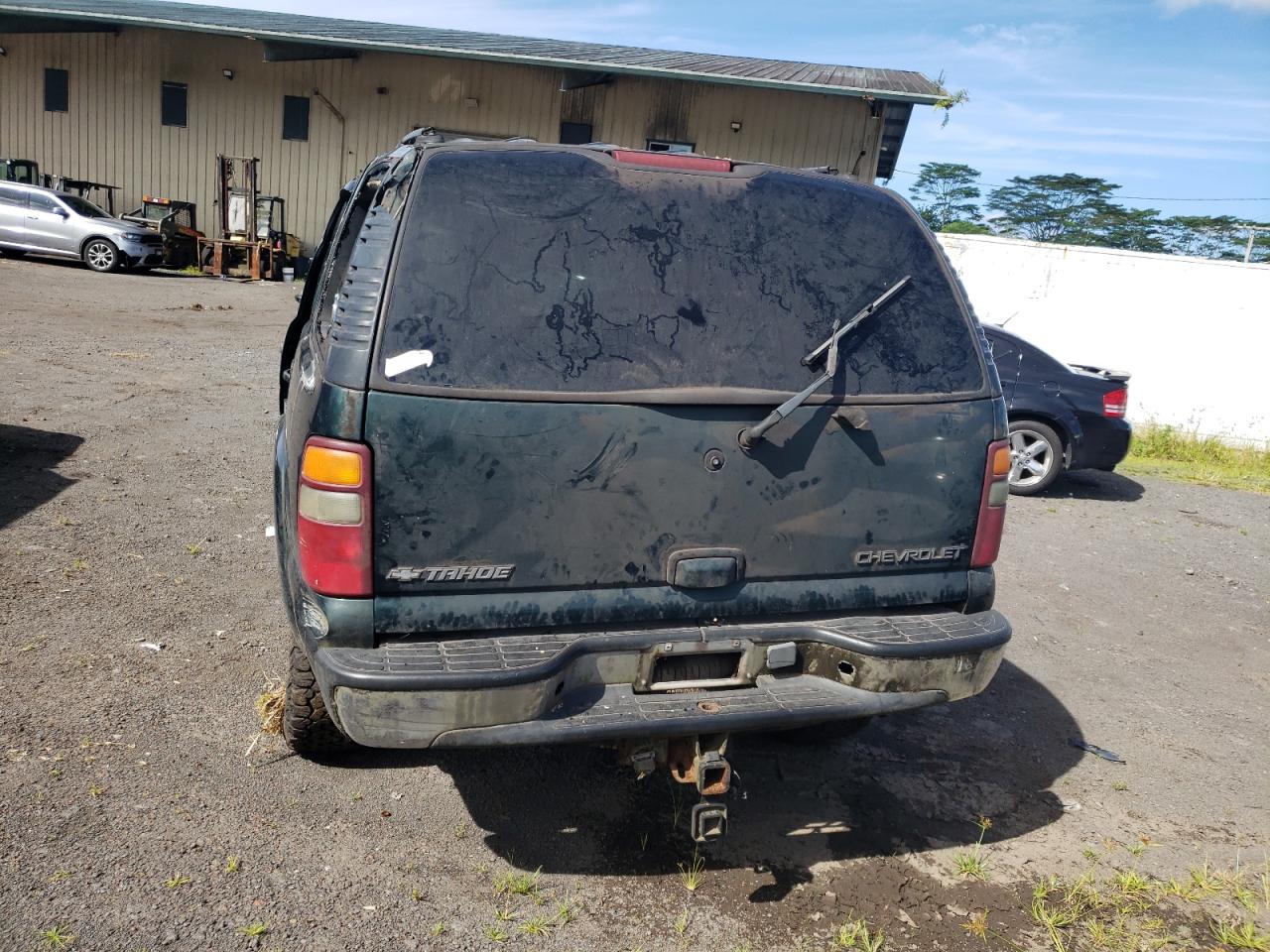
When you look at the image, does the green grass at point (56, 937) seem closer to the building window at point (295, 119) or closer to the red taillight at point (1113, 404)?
the red taillight at point (1113, 404)

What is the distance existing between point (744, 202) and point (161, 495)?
4741mm

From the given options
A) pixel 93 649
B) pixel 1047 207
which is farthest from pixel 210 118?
pixel 1047 207

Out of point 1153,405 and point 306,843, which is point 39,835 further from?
point 1153,405

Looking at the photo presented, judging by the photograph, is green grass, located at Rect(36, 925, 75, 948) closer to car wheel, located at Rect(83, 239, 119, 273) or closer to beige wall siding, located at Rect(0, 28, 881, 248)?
car wheel, located at Rect(83, 239, 119, 273)

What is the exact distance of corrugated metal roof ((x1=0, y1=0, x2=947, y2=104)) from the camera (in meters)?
20.2

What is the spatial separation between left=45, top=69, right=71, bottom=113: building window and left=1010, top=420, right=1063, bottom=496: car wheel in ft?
75.4

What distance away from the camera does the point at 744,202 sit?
317 cm

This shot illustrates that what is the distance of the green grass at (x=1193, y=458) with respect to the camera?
1172 cm

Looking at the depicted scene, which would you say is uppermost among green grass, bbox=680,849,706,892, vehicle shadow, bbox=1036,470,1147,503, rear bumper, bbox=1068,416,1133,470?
rear bumper, bbox=1068,416,1133,470

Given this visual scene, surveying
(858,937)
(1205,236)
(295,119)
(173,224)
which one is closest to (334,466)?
(858,937)

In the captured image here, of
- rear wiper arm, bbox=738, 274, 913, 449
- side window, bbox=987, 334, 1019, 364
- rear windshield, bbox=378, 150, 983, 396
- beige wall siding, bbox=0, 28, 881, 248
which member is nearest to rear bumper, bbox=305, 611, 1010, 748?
rear wiper arm, bbox=738, 274, 913, 449

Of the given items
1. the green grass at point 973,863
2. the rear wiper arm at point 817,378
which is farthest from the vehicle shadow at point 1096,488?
the rear wiper arm at point 817,378

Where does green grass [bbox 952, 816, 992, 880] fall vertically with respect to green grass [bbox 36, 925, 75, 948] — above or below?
above

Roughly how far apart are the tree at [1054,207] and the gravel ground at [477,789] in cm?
4980
